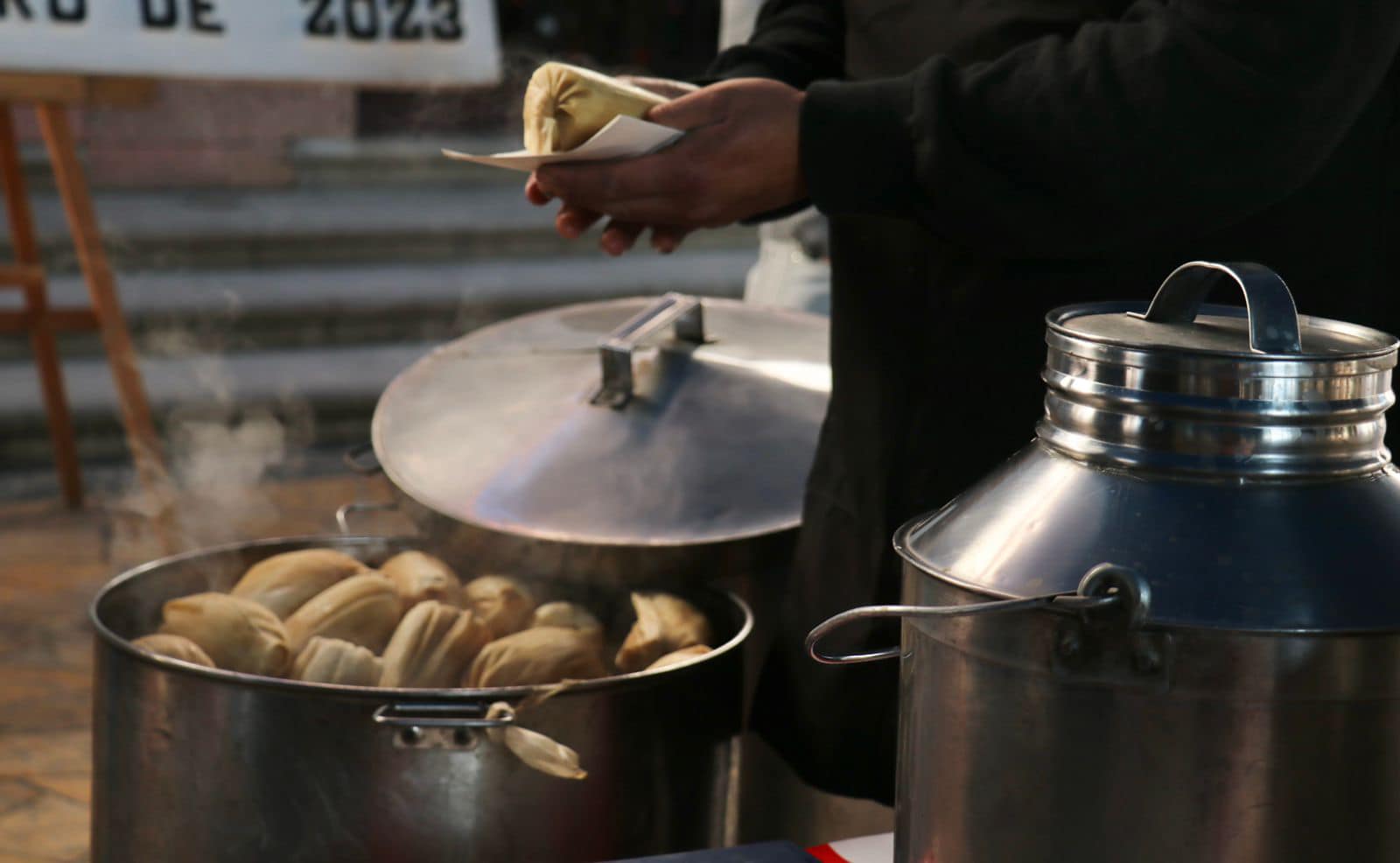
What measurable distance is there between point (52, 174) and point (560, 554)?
220 inches

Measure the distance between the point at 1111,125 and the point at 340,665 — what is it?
0.73 m

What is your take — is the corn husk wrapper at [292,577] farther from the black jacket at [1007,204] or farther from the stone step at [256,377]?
the stone step at [256,377]

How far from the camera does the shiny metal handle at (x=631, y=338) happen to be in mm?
1646

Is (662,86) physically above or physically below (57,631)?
above

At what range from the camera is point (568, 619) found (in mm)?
1399

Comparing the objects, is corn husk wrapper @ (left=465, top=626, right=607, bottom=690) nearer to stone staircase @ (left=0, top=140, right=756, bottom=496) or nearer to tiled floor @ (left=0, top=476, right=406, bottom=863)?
tiled floor @ (left=0, top=476, right=406, bottom=863)

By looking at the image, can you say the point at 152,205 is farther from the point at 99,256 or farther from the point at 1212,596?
the point at 1212,596

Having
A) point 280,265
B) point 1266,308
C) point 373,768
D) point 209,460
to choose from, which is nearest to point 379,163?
point 280,265

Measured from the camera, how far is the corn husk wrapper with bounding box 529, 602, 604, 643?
1.39 meters

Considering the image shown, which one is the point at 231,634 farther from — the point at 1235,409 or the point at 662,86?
the point at 1235,409

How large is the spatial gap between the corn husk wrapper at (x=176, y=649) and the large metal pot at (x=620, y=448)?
33cm

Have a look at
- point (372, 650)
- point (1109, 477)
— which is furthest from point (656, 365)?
point (1109, 477)

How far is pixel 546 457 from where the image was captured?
5.16 feet

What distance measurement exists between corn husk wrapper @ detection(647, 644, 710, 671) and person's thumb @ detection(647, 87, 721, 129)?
0.44 meters
